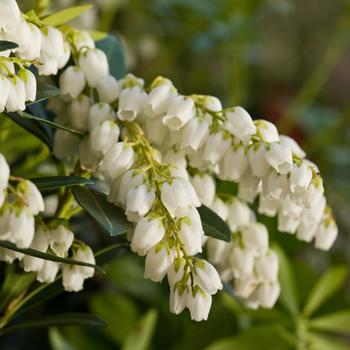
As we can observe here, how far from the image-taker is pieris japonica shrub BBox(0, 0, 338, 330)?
0.61m

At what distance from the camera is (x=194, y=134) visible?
66 cm

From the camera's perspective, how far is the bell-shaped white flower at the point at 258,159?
665 mm

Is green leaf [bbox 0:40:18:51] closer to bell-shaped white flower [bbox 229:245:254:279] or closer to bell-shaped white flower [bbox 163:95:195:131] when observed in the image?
bell-shaped white flower [bbox 163:95:195:131]

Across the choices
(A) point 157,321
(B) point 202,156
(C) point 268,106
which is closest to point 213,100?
(B) point 202,156

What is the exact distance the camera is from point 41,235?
2.16ft

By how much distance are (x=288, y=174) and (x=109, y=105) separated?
0.18 metres

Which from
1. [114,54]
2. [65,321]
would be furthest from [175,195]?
[114,54]

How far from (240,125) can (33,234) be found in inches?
7.8

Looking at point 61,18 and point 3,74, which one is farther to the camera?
point 61,18

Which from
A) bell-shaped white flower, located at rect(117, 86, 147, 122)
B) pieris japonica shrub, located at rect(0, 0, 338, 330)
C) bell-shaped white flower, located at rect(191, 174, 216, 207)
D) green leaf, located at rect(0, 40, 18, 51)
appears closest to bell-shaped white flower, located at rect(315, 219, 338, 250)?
pieris japonica shrub, located at rect(0, 0, 338, 330)

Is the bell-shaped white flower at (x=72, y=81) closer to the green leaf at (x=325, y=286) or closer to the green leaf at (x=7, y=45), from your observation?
the green leaf at (x=7, y=45)

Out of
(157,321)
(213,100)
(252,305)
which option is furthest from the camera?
(157,321)

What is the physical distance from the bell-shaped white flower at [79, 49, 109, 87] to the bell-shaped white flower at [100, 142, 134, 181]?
0.11 metres

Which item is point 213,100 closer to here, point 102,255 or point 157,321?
point 102,255
